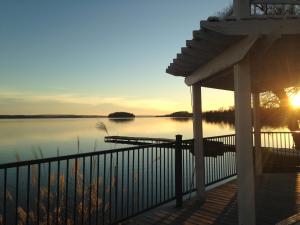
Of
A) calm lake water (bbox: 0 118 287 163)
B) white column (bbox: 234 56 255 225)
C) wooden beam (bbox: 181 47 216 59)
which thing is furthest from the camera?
calm lake water (bbox: 0 118 287 163)

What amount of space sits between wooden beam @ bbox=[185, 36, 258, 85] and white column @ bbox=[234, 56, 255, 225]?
140 millimetres

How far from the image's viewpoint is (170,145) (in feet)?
16.0

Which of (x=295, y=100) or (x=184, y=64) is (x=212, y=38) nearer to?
(x=184, y=64)

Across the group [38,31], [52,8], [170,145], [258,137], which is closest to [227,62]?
[170,145]

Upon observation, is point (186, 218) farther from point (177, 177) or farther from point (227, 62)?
point (227, 62)

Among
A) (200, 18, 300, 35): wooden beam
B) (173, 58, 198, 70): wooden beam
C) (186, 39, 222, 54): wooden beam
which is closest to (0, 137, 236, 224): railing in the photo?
(173, 58, 198, 70): wooden beam

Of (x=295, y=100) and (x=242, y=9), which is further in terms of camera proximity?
(x=295, y=100)

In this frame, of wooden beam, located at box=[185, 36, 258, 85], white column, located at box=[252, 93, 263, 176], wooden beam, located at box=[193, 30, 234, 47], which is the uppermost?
wooden beam, located at box=[193, 30, 234, 47]

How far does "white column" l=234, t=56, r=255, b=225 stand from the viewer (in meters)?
3.48

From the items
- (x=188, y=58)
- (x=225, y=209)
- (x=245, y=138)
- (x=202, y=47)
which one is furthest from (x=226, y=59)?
(x=225, y=209)

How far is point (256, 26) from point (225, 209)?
9.61 ft

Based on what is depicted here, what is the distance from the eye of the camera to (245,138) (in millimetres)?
3469

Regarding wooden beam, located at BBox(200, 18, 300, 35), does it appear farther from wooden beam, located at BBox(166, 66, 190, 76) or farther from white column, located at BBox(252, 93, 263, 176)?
Answer: white column, located at BBox(252, 93, 263, 176)

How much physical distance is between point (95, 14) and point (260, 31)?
273 inches
